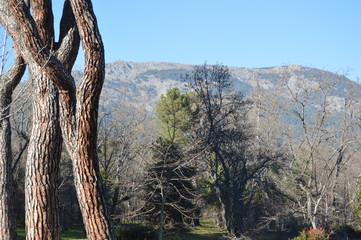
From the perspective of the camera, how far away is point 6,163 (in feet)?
24.1

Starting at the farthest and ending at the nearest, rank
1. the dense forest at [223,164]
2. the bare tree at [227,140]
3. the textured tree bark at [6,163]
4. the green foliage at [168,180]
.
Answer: the bare tree at [227,140] < the dense forest at [223,164] < the green foliage at [168,180] < the textured tree bark at [6,163]

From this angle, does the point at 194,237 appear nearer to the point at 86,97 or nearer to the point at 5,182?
the point at 5,182

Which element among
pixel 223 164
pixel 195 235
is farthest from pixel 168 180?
pixel 195 235

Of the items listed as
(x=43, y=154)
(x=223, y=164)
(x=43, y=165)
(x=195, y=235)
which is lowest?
(x=195, y=235)

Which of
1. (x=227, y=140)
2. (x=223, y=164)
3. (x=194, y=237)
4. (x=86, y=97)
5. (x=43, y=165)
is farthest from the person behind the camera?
(x=194, y=237)

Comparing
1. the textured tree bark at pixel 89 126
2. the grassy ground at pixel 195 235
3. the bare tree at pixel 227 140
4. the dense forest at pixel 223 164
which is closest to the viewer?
the textured tree bark at pixel 89 126

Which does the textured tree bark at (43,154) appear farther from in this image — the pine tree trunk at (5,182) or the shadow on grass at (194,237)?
the shadow on grass at (194,237)

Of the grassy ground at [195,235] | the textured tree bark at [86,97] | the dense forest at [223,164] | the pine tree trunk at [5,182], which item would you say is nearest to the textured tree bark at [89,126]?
the textured tree bark at [86,97]

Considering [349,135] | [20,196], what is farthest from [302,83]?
[20,196]

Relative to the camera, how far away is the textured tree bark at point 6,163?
281 inches

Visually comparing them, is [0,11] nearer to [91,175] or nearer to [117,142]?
[91,175]

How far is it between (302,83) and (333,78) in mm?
2491

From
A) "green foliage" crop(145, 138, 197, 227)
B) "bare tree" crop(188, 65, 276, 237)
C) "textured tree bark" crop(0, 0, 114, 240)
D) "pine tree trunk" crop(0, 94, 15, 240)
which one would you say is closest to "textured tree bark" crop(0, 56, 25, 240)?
"pine tree trunk" crop(0, 94, 15, 240)

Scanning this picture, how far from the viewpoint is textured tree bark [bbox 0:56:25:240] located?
7.14 metres
